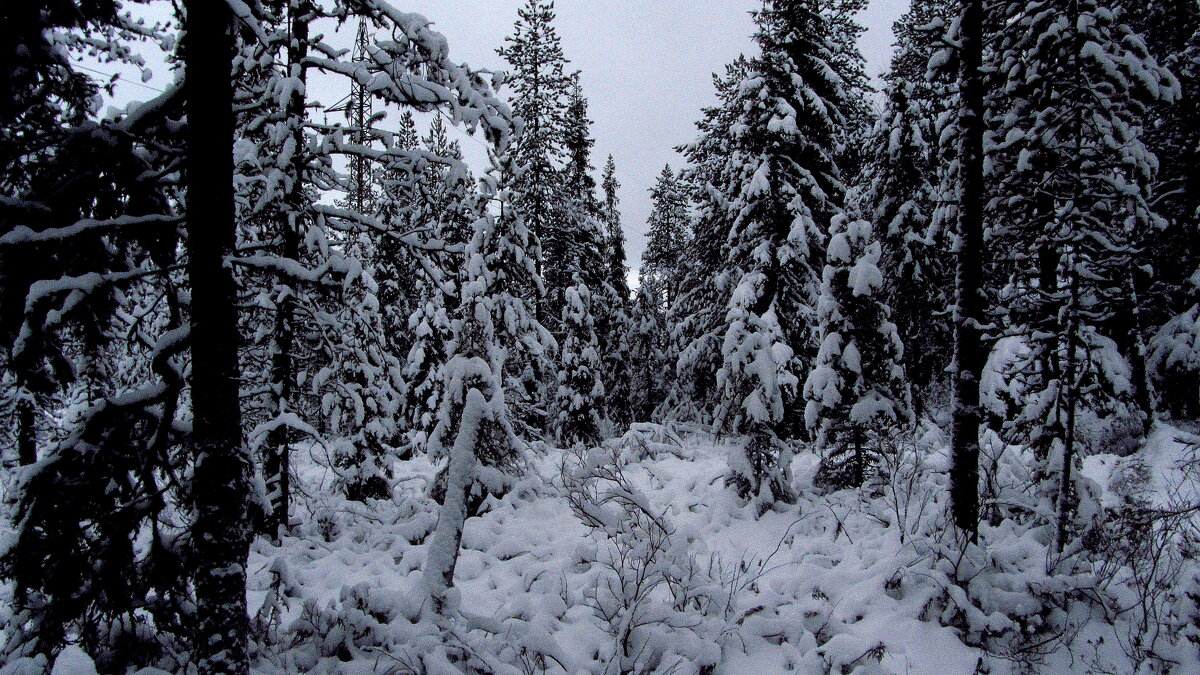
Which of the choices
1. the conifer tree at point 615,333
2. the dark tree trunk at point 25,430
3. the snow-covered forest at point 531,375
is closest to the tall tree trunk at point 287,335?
the snow-covered forest at point 531,375

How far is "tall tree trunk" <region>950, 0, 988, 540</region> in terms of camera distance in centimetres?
641

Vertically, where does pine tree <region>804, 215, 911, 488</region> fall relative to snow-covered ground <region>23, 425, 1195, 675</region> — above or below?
above

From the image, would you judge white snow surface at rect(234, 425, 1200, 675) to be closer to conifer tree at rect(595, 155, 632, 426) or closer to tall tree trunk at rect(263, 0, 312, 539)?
tall tree trunk at rect(263, 0, 312, 539)

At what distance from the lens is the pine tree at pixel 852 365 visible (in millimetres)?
9656

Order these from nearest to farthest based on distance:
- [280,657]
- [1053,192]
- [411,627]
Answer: [280,657]
[411,627]
[1053,192]

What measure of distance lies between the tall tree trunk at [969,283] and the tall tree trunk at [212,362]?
7.20m

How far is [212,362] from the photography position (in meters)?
3.62

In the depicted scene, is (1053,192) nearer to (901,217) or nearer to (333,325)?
(333,325)

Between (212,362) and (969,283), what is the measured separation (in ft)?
24.6

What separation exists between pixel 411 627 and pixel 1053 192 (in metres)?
9.37

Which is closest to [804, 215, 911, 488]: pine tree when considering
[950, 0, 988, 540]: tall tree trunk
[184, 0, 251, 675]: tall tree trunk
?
[950, 0, 988, 540]: tall tree trunk

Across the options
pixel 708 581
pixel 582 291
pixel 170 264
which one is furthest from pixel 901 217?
pixel 170 264

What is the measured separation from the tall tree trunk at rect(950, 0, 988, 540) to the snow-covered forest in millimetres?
44

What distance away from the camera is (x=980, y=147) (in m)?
6.41
